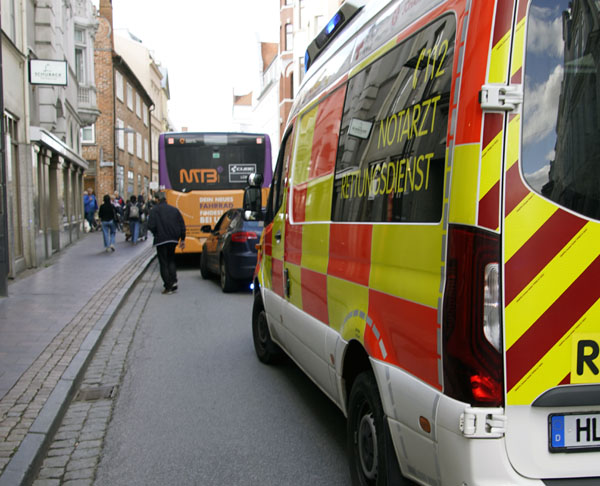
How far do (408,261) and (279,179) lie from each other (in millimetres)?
3135

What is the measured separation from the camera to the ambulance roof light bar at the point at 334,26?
393 centimetres

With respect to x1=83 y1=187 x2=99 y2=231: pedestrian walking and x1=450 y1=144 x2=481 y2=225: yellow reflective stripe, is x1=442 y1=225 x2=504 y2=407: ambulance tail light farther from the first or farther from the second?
x1=83 y1=187 x2=99 y2=231: pedestrian walking

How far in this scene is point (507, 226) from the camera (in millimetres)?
2287

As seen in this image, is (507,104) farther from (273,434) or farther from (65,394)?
(65,394)

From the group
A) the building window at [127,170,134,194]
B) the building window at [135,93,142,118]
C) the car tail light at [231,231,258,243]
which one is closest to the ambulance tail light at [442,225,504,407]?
the car tail light at [231,231,258,243]

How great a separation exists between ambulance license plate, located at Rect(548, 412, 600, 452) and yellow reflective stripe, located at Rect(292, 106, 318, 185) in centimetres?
264

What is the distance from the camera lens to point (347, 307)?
11.5 ft

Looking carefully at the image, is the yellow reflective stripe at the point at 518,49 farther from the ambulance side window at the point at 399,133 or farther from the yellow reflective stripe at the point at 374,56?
the yellow reflective stripe at the point at 374,56

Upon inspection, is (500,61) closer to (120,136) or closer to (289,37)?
(120,136)

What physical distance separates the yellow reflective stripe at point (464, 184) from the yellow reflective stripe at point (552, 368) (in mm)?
530

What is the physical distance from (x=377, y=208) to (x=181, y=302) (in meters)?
8.12

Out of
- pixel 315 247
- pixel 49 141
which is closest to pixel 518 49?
pixel 315 247

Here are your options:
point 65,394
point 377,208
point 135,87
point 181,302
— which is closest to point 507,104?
point 377,208

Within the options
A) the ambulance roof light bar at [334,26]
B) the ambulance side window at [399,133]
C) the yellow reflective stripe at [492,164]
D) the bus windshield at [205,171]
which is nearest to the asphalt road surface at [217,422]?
the ambulance side window at [399,133]
